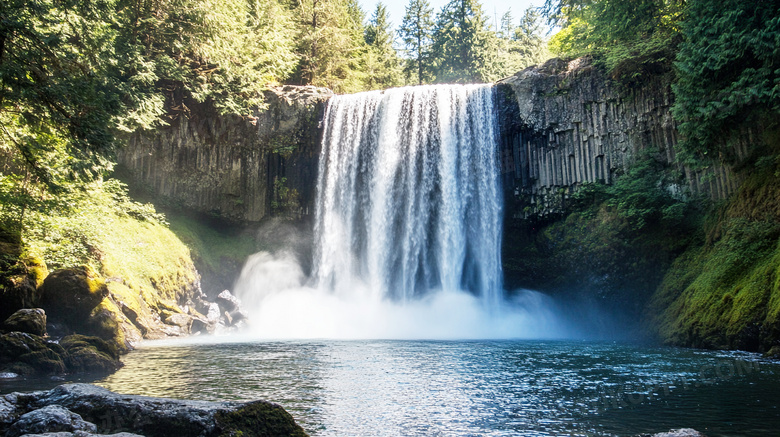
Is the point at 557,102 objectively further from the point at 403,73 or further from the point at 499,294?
the point at 403,73

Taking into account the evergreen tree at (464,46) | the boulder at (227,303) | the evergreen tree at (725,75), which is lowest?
the boulder at (227,303)

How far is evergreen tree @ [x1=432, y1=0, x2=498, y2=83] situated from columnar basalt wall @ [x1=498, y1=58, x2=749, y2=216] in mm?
21576

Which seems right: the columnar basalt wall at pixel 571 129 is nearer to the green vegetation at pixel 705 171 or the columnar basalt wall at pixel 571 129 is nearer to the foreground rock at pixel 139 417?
the green vegetation at pixel 705 171

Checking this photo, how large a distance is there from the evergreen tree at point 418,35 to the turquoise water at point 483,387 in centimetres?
3772

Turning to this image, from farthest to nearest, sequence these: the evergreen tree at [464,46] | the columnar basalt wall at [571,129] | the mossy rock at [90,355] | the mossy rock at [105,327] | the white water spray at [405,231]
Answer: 1. the evergreen tree at [464,46]
2. the white water spray at [405,231]
3. the columnar basalt wall at [571,129]
4. the mossy rock at [105,327]
5. the mossy rock at [90,355]

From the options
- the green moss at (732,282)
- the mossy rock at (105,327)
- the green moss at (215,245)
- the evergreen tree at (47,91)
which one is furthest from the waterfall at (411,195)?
the evergreen tree at (47,91)

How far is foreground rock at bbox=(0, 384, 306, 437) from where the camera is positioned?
12.6ft

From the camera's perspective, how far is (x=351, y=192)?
76.3ft

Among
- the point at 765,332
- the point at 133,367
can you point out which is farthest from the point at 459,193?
the point at 133,367

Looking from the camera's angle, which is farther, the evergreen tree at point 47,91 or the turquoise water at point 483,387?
the evergreen tree at point 47,91

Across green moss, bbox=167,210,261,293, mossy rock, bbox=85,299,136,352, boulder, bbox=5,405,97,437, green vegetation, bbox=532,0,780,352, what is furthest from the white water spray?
boulder, bbox=5,405,97,437

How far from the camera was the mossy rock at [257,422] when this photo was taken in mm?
3820

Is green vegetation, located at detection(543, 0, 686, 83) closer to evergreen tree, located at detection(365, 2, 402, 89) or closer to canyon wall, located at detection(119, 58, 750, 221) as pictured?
canyon wall, located at detection(119, 58, 750, 221)

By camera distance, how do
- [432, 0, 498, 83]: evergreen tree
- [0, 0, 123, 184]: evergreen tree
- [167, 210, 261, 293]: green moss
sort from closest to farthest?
[0, 0, 123, 184]: evergreen tree → [167, 210, 261, 293]: green moss → [432, 0, 498, 83]: evergreen tree
